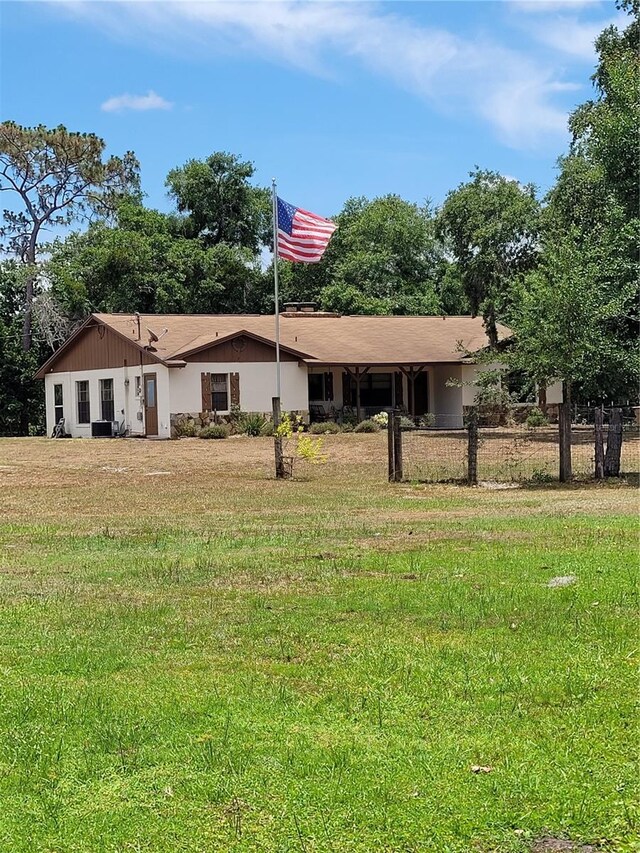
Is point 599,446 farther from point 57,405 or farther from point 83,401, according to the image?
point 57,405

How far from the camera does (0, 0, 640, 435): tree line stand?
1712 centimetres

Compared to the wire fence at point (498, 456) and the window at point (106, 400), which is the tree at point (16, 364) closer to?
the window at point (106, 400)

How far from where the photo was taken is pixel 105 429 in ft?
114

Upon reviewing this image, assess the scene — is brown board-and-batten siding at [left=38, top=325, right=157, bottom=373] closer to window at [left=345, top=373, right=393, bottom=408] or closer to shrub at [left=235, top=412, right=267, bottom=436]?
shrub at [left=235, top=412, right=267, bottom=436]

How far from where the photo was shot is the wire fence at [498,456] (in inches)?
694

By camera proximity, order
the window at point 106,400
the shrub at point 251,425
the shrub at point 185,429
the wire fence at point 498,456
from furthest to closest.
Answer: the window at point 106,400 < the shrub at point 251,425 < the shrub at point 185,429 < the wire fence at point 498,456

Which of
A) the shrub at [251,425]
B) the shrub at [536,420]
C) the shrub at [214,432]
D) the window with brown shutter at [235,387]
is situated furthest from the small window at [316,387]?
the shrub at [536,420]

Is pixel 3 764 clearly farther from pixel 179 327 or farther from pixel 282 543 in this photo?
pixel 179 327

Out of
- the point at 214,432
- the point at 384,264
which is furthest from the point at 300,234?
the point at 384,264

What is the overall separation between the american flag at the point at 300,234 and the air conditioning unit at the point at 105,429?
1360cm

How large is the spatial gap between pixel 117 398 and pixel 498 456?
1686cm

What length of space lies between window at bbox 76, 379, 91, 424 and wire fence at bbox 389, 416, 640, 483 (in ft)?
42.5

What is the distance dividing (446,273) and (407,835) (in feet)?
177

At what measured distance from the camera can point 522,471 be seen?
18.7 metres
